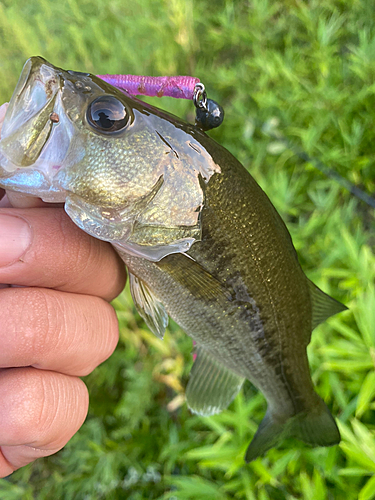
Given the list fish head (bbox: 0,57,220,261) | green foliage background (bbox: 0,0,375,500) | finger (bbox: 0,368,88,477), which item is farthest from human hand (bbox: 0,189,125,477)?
green foliage background (bbox: 0,0,375,500)

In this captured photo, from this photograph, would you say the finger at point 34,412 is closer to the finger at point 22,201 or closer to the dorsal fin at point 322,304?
the finger at point 22,201

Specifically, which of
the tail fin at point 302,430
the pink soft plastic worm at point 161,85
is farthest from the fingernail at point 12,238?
the tail fin at point 302,430

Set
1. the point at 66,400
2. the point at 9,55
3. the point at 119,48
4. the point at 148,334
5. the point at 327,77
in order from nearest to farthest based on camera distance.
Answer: the point at 66,400 → the point at 148,334 → the point at 327,77 → the point at 119,48 → the point at 9,55

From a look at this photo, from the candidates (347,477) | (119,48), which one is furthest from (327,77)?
(347,477)

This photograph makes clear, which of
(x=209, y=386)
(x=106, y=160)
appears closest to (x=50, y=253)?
(x=106, y=160)

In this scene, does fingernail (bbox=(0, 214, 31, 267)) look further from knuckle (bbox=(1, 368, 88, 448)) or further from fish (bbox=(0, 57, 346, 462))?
knuckle (bbox=(1, 368, 88, 448))

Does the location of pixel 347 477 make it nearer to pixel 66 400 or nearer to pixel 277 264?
pixel 277 264

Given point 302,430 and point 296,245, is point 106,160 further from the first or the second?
point 296,245
